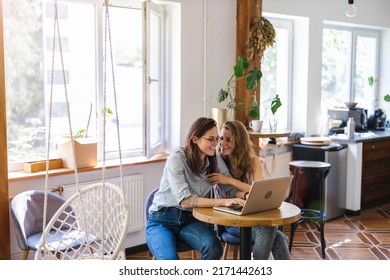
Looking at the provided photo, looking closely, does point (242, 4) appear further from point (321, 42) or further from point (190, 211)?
point (190, 211)

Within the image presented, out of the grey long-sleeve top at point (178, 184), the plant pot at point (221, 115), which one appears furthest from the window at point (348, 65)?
the grey long-sleeve top at point (178, 184)

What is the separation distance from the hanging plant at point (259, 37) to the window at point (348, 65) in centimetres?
145

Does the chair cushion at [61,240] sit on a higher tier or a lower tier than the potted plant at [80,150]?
lower

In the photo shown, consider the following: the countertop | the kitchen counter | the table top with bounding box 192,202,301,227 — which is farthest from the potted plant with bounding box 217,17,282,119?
the table top with bounding box 192,202,301,227

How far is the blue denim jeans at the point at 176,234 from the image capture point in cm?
295

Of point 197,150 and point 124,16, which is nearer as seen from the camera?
point 197,150

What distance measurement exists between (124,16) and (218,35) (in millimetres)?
890

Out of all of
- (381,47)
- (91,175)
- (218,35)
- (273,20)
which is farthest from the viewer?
(381,47)

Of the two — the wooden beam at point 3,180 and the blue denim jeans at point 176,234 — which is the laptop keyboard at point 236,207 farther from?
the wooden beam at point 3,180

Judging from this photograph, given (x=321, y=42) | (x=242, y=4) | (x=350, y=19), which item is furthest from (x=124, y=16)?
(x=350, y=19)

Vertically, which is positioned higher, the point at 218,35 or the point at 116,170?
the point at 218,35

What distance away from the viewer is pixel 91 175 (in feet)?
13.0

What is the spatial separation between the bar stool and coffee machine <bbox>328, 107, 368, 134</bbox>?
4.24ft
